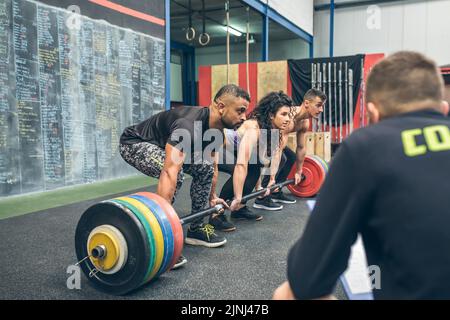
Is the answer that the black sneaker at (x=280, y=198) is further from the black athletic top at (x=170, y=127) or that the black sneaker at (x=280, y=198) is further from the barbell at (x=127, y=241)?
the barbell at (x=127, y=241)

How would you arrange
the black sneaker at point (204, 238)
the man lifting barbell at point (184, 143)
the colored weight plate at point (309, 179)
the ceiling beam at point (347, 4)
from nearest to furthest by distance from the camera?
the man lifting barbell at point (184, 143), the black sneaker at point (204, 238), the colored weight plate at point (309, 179), the ceiling beam at point (347, 4)

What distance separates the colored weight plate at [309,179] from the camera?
3195 mm

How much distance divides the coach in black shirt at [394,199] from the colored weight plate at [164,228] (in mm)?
794

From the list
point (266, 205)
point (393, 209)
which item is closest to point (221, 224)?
point (266, 205)

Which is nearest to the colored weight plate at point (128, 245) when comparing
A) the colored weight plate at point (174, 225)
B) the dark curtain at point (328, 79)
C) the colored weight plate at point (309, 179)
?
the colored weight plate at point (174, 225)

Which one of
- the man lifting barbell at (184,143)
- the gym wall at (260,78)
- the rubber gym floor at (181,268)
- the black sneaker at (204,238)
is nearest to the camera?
the rubber gym floor at (181,268)

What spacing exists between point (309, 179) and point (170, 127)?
5.81ft

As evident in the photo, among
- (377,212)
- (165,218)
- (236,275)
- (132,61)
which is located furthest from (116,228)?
(132,61)

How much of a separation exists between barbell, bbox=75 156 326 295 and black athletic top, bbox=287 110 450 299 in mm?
808

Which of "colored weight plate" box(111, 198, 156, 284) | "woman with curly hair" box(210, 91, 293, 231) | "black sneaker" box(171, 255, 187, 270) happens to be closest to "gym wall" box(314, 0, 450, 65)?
"woman with curly hair" box(210, 91, 293, 231)

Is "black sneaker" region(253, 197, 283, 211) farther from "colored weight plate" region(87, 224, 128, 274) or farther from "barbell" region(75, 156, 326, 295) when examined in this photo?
"colored weight plate" region(87, 224, 128, 274)

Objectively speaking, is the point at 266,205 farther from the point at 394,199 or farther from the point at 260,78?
the point at 260,78

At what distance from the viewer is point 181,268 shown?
1.73 m
